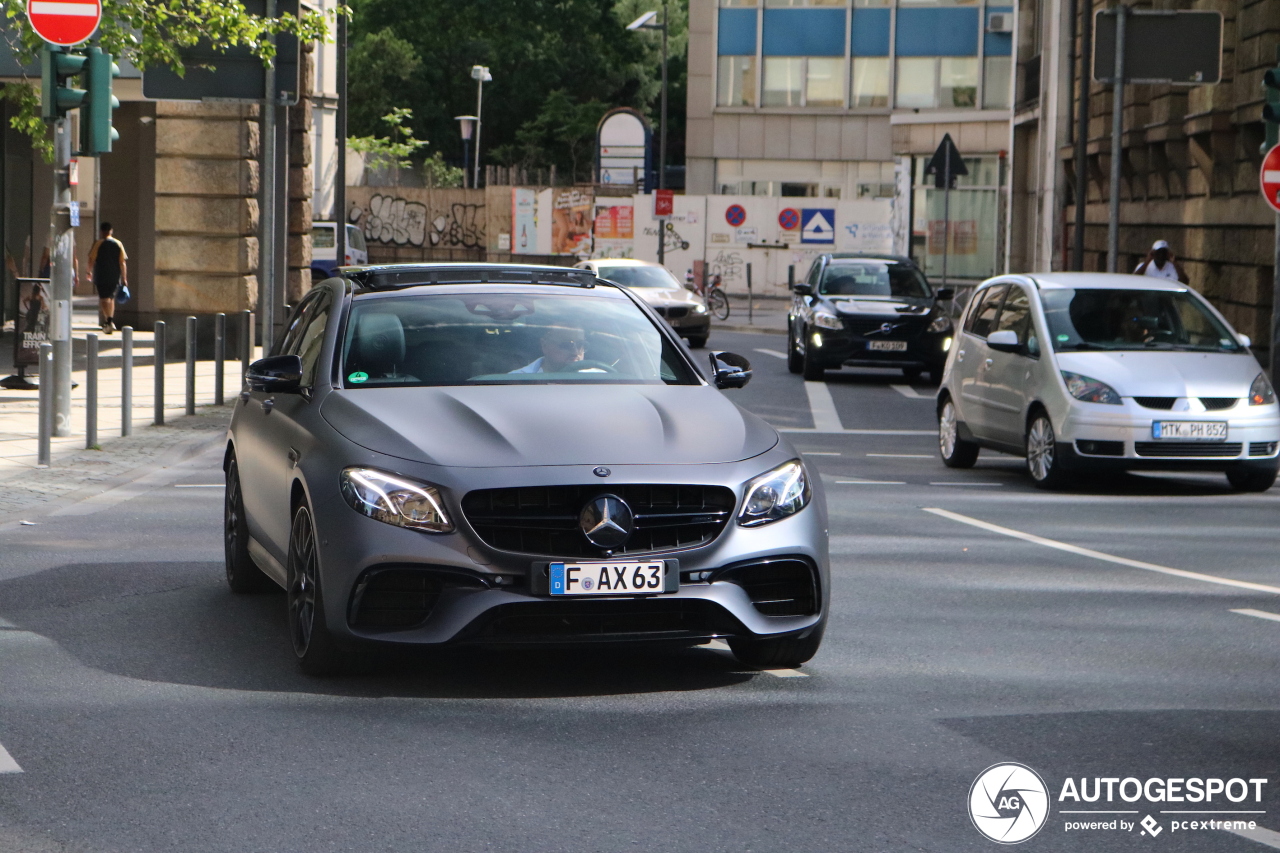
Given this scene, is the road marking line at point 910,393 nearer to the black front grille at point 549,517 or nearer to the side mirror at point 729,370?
the side mirror at point 729,370

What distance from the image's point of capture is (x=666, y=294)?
3114 cm

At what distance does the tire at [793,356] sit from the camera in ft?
86.9

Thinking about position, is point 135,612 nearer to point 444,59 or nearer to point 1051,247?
point 1051,247

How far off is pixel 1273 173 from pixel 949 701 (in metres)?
12.3

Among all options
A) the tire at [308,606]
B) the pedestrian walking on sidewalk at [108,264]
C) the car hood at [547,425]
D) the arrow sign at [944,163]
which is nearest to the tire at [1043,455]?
the car hood at [547,425]

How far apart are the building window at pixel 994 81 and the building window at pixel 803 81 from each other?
4.64 metres

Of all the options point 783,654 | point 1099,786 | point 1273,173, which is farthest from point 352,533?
point 1273,173

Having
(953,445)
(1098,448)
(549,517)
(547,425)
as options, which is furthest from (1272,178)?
(549,517)

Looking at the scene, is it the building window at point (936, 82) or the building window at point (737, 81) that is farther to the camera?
the building window at point (737, 81)

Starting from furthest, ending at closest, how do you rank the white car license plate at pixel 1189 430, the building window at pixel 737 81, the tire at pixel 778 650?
1. the building window at pixel 737 81
2. the white car license plate at pixel 1189 430
3. the tire at pixel 778 650

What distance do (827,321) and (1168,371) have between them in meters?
11.3

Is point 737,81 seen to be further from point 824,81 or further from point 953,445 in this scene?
point 953,445

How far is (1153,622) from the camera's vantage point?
820 centimetres

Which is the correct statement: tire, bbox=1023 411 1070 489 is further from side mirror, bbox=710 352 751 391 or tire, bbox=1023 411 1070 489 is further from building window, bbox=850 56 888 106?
building window, bbox=850 56 888 106
